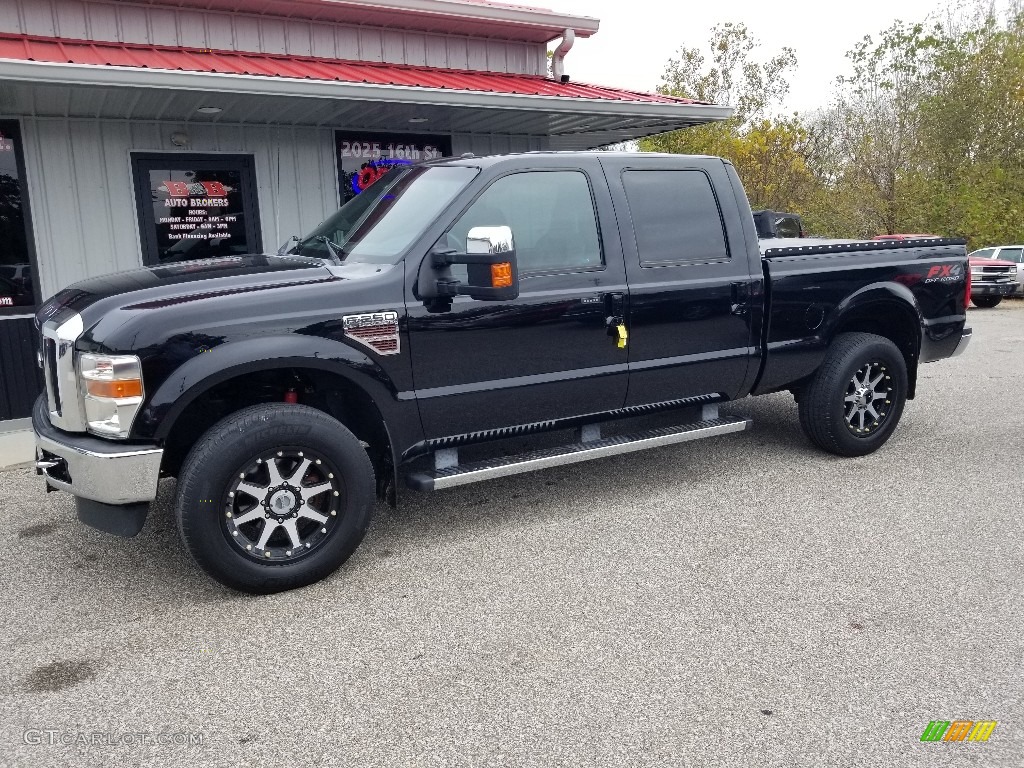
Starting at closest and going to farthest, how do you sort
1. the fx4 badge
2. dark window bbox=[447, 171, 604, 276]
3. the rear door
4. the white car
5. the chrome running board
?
the chrome running board
dark window bbox=[447, 171, 604, 276]
the rear door
the fx4 badge
the white car

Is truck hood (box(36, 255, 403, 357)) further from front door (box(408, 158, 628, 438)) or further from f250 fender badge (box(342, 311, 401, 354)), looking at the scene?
front door (box(408, 158, 628, 438))

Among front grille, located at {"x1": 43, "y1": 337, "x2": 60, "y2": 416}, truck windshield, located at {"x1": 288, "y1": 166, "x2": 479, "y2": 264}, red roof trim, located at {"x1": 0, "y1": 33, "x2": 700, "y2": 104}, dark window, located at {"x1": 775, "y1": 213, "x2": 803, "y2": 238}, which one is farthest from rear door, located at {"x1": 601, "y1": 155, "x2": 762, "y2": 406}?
dark window, located at {"x1": 775, "y1": 213, "x2": 803, "y2": 238}

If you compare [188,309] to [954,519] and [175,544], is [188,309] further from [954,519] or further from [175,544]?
[954,519]

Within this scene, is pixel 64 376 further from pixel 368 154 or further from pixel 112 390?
pixel 368 154

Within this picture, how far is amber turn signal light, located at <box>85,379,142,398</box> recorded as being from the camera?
3301 millimetres

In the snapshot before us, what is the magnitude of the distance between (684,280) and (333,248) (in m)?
2.01

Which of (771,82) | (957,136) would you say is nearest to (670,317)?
(957,136)

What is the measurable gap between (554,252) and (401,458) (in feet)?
4.52

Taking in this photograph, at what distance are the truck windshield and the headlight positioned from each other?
1.27 metres

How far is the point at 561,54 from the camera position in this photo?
931cm

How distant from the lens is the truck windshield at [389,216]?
4074 millimetres

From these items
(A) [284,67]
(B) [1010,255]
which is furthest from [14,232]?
(B) [1010,255]

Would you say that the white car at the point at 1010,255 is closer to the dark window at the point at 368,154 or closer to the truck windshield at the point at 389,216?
the dark window at the point at 368,154

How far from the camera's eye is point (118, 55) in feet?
21.9
